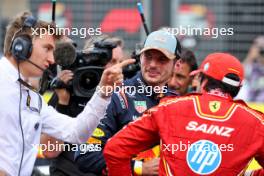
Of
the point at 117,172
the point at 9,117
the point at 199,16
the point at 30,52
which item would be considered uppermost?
the point at 30,52

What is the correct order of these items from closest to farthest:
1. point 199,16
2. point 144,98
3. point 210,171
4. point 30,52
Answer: point 210,171 < point 30,52 < point 144,98 < point 199,16

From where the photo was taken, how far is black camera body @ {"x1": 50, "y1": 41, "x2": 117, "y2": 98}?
5.33 meters

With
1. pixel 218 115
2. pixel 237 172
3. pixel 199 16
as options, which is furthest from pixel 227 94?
pixel 199 16

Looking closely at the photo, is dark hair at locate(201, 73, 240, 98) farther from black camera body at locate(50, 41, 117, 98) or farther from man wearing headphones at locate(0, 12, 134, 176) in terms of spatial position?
black camera body at locate(50, 41, 117, 98)

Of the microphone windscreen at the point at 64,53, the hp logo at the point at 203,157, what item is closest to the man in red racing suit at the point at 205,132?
the hp logo at the point at 203,157

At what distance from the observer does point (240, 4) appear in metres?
11.6

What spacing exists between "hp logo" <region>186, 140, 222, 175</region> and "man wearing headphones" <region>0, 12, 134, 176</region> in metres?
0.56

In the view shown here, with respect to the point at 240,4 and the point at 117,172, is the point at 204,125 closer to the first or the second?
the point at 117,172

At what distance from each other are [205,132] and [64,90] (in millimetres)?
1569

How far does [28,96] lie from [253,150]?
128 centimetres

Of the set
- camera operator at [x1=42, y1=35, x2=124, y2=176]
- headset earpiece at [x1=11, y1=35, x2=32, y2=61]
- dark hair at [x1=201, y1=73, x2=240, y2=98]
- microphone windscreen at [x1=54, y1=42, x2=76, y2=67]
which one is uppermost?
headset earpiece at [x1=11, y1=35, x2=32, y2=61]

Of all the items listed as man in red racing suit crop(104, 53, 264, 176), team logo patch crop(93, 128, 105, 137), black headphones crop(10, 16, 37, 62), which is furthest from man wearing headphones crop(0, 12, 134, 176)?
man in red racing suit crop(104, 53, 264, 176)

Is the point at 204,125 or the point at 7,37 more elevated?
the point at 7,37

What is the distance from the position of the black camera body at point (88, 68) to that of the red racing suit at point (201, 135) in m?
1.14
